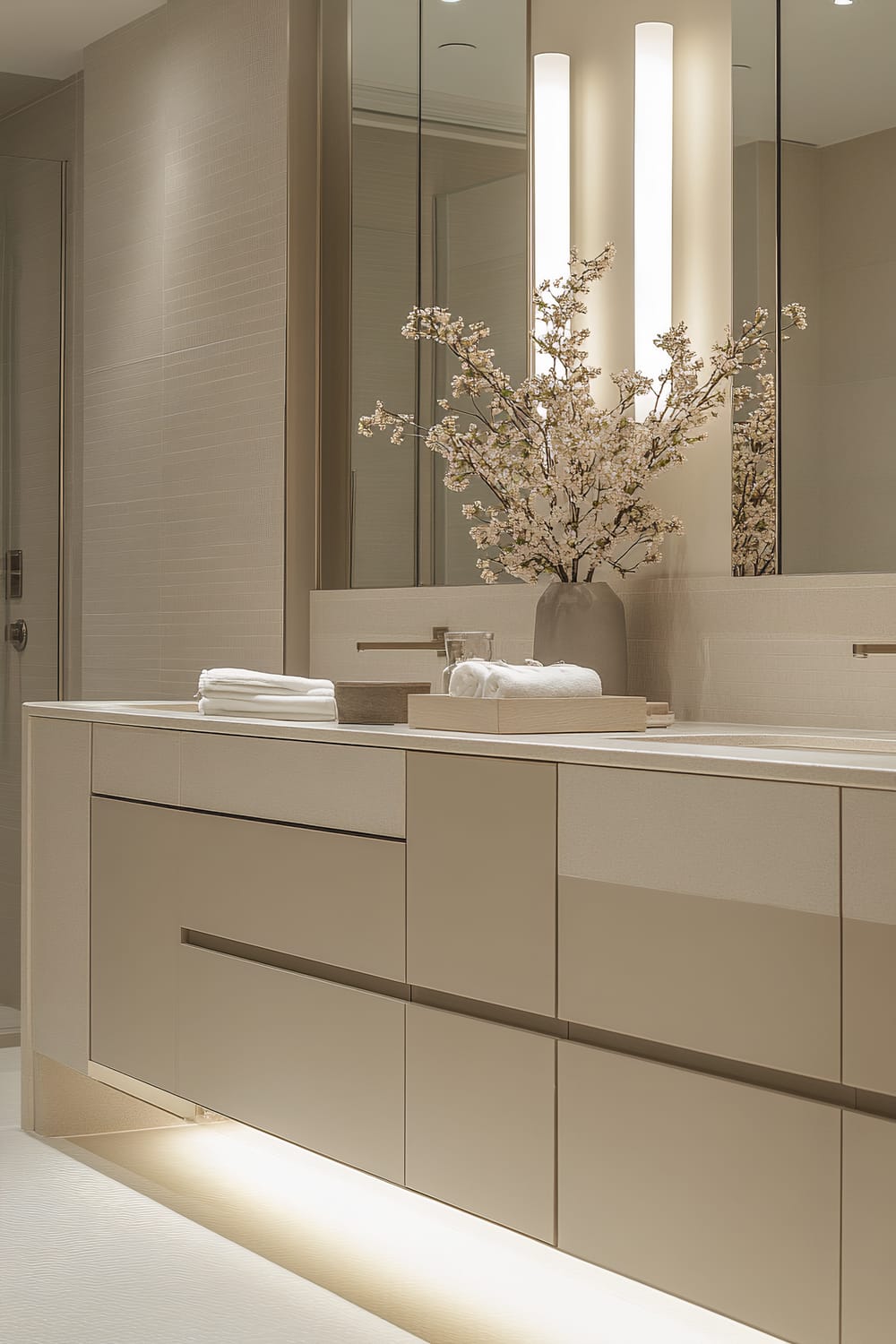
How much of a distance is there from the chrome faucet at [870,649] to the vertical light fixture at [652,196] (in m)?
0.58

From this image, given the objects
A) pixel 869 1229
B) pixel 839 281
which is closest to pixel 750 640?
pixel 839 281

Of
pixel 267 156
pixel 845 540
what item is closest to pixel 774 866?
pixel 845 540

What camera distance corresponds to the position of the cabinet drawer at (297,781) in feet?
6.68

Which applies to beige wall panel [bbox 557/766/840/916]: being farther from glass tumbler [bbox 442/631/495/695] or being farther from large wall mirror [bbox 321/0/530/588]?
large wall mirror [bbox 321/0/530/588]

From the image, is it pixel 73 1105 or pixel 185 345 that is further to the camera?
pixel 185 345

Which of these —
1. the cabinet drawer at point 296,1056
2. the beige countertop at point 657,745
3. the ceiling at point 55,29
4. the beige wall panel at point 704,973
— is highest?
the ceiling at point 55,29

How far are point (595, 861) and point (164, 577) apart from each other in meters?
2.03

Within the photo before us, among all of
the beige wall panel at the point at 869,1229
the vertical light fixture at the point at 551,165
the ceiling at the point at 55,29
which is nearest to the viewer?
the beige wall panel at the point at 869,1229

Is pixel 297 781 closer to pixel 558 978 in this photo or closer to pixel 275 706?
pixel 275 706

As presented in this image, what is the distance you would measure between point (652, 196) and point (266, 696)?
101cm

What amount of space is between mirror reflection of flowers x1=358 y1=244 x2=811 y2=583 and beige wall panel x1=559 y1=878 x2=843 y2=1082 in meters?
0.77

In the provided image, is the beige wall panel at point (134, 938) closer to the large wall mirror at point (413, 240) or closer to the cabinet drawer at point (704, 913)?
the large wall mirror at point (413, 240)

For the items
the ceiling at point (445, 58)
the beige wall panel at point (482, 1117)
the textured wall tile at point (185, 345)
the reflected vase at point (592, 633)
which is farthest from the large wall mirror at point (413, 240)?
the beige wall panel at point (482, 1117)

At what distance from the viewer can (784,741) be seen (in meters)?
2.02
